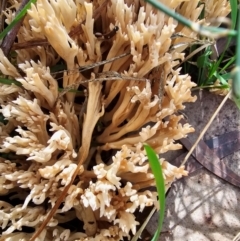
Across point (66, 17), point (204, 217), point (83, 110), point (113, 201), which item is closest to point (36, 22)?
point (66, 17)

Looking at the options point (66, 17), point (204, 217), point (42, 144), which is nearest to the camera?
point (66, 17)

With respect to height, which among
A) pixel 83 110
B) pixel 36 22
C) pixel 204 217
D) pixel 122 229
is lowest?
pixel 122 229

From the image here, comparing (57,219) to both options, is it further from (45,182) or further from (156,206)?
(156,206)

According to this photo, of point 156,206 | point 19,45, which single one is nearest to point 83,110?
point 19,45

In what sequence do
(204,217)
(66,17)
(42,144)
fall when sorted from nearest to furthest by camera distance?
(66,17) < (42,144) < (204,217)

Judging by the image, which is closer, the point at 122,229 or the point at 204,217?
the point at 122,229

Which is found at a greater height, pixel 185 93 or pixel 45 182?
pixel 185 93

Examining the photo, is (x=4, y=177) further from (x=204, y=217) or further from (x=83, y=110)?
(x=204, y=217)
